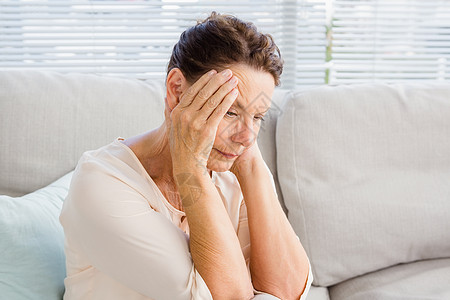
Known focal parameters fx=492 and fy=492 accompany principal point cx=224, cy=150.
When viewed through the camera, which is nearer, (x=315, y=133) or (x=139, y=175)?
(x=139, y=175)

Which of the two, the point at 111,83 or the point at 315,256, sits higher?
the point at 111,83

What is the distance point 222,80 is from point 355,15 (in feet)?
5.56

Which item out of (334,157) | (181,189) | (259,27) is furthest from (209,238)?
(259,27)

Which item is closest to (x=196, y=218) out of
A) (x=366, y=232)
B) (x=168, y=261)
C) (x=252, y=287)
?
(x=168, y=261)

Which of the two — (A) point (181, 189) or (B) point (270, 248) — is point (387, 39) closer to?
(B) point (270, 248)

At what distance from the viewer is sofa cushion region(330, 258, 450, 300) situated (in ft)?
5.21

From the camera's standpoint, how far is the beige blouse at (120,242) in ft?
3.45

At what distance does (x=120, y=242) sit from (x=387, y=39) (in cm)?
203

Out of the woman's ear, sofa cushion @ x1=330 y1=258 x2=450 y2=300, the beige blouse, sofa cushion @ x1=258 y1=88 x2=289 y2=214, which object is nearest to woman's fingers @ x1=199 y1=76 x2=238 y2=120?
the woman's ear

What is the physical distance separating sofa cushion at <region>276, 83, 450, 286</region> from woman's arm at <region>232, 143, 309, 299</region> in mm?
434

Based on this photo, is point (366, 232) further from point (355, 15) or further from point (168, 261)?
point (355, 15)

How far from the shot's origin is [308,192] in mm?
1773

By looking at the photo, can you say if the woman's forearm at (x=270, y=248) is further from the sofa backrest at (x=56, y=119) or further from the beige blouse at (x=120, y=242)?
the sofa backrest at (x=56, y=119)

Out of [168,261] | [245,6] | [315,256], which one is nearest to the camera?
[168,261]
